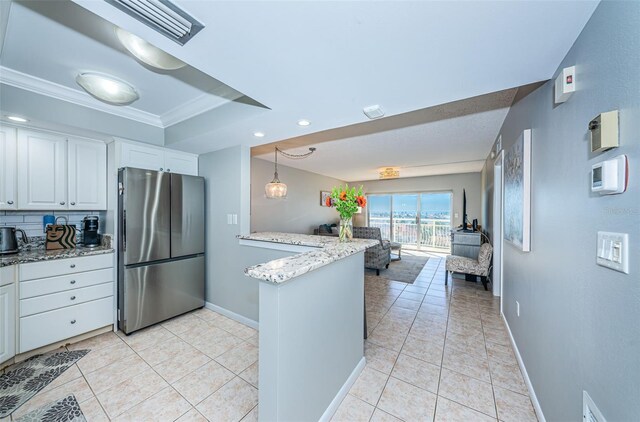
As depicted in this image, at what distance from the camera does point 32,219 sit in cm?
250

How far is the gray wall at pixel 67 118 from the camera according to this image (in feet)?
6.48

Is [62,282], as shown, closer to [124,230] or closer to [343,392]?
[124,230]

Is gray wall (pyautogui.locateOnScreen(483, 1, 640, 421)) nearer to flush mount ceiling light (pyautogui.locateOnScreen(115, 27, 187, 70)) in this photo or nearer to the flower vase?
the flower vase

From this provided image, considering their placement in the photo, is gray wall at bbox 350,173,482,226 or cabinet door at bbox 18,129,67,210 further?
gray wall at bbox 350,173,482,226

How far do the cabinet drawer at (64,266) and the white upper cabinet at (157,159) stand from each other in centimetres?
106

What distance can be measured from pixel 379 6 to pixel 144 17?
1033 millimetres

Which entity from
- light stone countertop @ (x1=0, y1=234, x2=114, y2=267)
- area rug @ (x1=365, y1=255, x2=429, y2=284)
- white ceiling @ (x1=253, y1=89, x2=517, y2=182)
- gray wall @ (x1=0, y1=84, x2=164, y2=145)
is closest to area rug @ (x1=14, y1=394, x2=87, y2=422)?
light stone countertop @ (x1=0, y1=234, x2=114, y2=267)

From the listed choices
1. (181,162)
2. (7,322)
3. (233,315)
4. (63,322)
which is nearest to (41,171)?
(181,162)

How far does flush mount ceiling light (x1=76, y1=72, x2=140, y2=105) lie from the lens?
1919mm

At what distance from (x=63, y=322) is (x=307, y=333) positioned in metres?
2.67

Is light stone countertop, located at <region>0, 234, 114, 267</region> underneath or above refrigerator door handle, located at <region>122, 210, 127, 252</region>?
underneath

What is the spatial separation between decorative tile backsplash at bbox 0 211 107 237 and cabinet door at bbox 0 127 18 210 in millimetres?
344

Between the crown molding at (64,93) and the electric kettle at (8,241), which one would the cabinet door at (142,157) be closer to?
the crown molding at (64,93)

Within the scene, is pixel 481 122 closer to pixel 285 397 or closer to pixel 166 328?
pixel 285 397
